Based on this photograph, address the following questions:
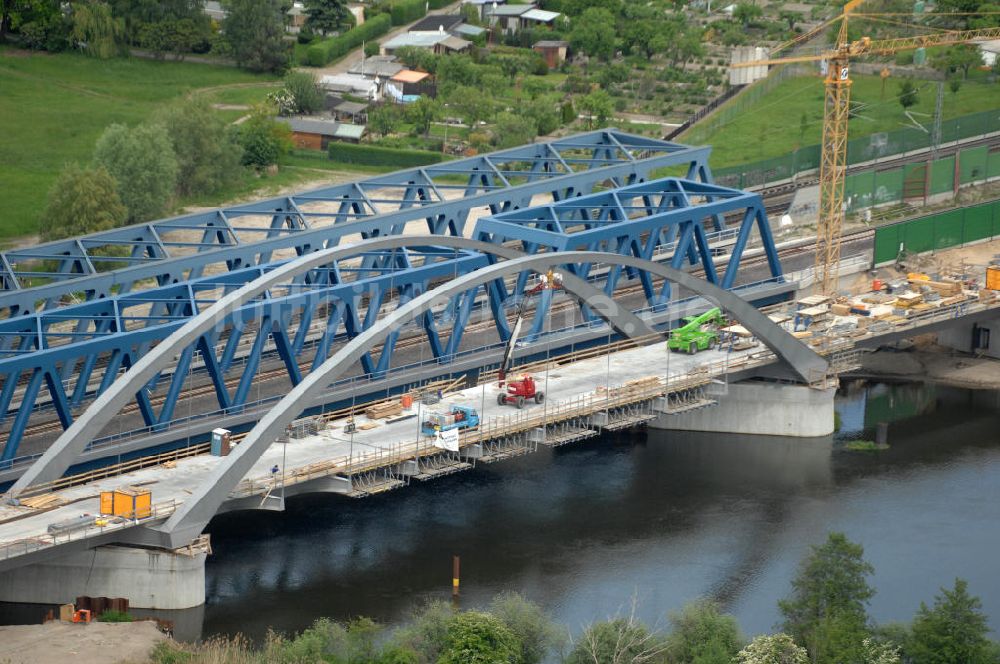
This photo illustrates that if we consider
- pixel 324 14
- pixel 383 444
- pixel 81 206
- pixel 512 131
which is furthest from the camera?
pixel 324 14

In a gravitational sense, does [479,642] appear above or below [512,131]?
Result: below

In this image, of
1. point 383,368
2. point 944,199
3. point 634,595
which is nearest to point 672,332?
point 383,368

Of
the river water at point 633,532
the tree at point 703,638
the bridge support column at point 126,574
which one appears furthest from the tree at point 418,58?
the tree at point 703,638

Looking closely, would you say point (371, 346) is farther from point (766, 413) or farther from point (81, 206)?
point (81, 206)

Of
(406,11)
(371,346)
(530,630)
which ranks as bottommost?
(530,630)

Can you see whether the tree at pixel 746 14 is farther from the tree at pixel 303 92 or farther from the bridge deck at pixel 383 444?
the bridge deck at pixel 383 444

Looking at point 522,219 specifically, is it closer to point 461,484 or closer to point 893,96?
point 461,484

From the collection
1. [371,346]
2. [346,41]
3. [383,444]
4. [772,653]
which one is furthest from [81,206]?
[772,653]
